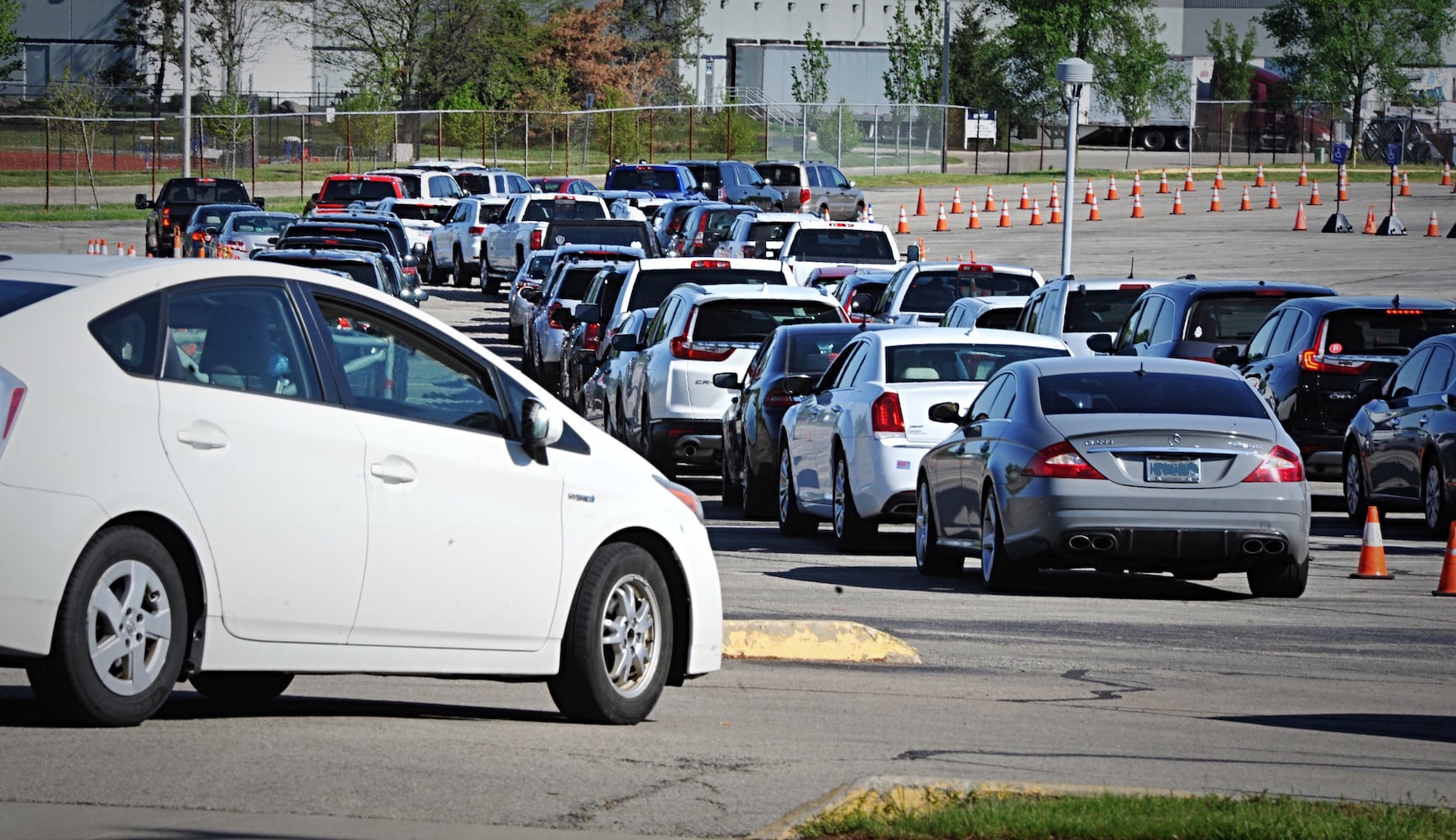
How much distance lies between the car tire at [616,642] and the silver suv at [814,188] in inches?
1722

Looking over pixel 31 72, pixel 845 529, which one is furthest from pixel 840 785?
pixel 31 72

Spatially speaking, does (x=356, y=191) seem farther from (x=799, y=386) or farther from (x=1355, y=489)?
(x=799, y=386)

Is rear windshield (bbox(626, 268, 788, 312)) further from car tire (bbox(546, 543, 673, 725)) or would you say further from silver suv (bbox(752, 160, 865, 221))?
silver suv (bbox(752, 160, 865, 221))

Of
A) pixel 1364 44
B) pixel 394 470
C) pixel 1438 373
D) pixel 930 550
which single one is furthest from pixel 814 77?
pixel 394 470

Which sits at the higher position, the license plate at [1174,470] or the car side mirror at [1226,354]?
the car side mirror at [1226,354]

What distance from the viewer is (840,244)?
31719 millimetres

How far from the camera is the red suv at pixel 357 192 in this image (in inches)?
1988

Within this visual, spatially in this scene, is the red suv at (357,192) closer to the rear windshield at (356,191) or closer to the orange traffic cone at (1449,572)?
the rear windshield at (356,191)

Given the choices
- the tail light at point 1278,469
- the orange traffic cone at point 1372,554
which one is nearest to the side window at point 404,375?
the tail light at point 1278,469

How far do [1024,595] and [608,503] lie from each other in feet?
18.9

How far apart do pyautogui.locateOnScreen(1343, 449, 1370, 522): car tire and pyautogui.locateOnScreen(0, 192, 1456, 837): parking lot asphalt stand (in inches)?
116

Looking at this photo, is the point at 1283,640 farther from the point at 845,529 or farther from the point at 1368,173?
the point at 1368,173

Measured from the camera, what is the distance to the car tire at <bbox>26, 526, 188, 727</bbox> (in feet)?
23.3

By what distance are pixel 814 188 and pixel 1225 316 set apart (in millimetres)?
31433
